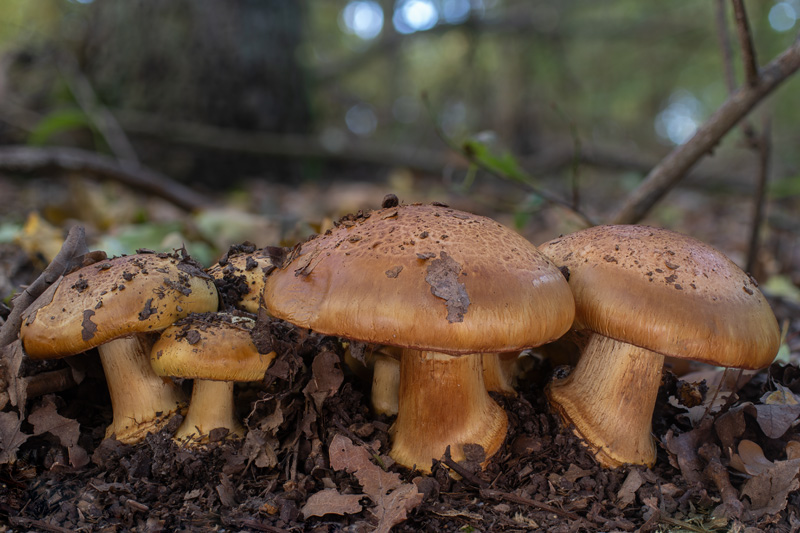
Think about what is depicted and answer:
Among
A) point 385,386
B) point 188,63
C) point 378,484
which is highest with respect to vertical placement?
point 188,63

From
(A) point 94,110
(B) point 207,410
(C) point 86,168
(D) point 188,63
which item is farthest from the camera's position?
(D) point 188,63

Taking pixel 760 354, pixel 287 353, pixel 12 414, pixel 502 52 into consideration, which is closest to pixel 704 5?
pixel 502 52

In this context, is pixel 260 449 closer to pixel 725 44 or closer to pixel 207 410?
pixel 207 410

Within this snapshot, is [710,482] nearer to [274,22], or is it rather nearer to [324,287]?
[324,287]

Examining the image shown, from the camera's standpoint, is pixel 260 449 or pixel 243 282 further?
pixel 243 282

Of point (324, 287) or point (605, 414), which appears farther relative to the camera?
point (605, 414)

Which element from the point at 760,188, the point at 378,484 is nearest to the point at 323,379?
the point at 378,484
